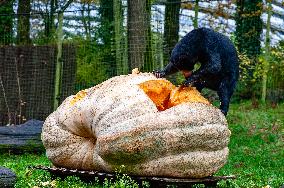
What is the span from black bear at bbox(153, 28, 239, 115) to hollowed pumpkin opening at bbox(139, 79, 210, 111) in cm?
9

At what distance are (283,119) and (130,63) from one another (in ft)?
10.4

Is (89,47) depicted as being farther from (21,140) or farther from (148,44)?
(21,140)

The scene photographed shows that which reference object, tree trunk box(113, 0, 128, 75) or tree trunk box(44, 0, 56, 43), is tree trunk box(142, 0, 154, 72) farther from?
tree trunk box(44, 0, 56, 43)

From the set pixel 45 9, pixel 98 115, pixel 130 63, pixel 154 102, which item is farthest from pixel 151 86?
pixel 45 9

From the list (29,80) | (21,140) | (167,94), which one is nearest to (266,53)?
(29,80)

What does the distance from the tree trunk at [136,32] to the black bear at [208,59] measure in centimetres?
645

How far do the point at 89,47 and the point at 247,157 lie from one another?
17.6ft

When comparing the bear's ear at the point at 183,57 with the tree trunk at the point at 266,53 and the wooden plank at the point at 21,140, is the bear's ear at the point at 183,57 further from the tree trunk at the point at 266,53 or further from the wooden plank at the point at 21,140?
the tree trunk at the point at 266,53

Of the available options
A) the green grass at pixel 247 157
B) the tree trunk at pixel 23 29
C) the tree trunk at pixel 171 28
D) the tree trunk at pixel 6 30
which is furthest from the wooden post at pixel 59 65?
the green grass at pixel 247 157

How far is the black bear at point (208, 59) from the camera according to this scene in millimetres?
6489

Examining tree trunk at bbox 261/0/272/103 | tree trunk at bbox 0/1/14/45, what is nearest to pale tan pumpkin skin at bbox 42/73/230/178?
tree trunk at bbox 261/0/272/103

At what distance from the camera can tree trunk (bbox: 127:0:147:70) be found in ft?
43.1

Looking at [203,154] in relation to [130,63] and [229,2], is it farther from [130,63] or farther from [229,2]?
[229,2]

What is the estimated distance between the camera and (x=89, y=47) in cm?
1506
